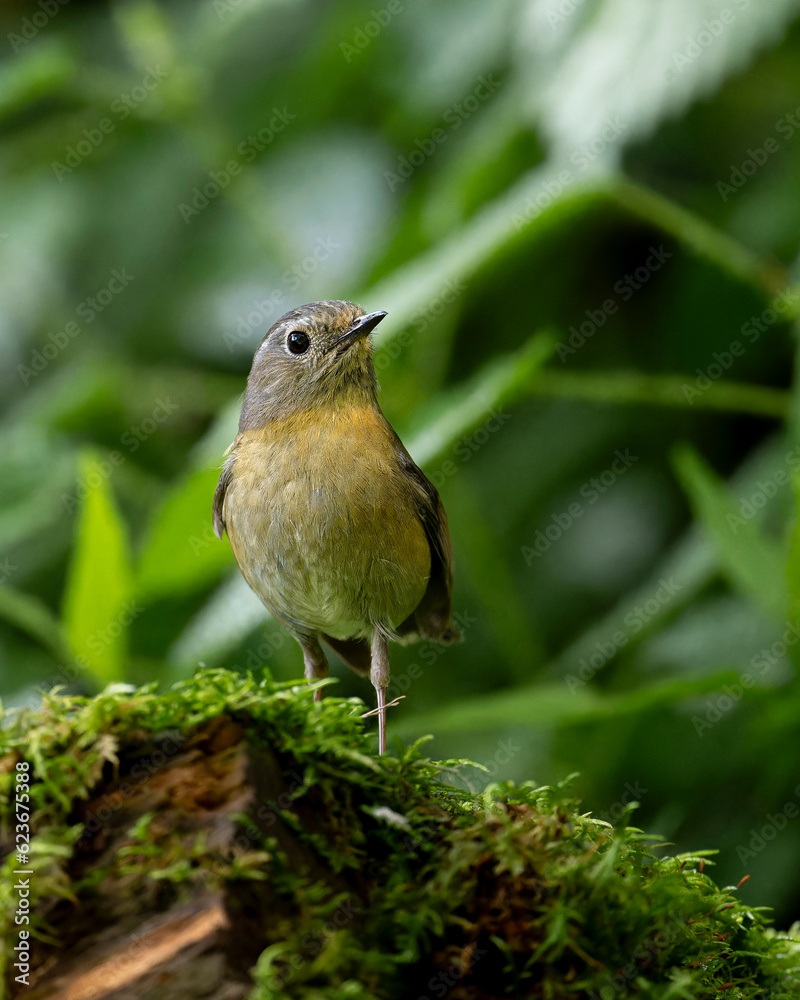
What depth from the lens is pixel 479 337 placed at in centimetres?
609

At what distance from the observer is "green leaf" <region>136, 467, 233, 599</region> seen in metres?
4.01

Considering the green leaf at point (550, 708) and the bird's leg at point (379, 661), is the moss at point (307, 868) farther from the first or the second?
the green leaf at point (550, 708)

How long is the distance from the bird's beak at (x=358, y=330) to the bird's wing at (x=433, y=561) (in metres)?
0.37

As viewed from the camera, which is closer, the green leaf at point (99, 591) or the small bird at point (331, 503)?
the small bird at point (331, 503)

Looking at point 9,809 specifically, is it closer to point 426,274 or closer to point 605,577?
point 426,274

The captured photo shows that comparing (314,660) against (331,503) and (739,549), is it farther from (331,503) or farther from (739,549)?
(739,549)

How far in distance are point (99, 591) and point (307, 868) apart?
2.30m

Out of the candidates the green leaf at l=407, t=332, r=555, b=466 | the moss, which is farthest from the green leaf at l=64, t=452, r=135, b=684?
the moss

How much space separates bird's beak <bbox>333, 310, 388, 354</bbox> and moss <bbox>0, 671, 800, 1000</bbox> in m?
1.57

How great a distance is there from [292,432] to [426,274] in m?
1.16

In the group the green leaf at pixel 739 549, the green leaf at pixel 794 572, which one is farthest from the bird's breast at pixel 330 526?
the green leaf at pixel 794 572

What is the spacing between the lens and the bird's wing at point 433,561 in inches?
139

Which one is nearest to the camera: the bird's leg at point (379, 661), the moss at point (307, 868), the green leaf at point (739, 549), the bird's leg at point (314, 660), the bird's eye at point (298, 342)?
the moss at point (307, 868)

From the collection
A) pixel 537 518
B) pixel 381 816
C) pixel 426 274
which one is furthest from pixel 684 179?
pixel 381 816
